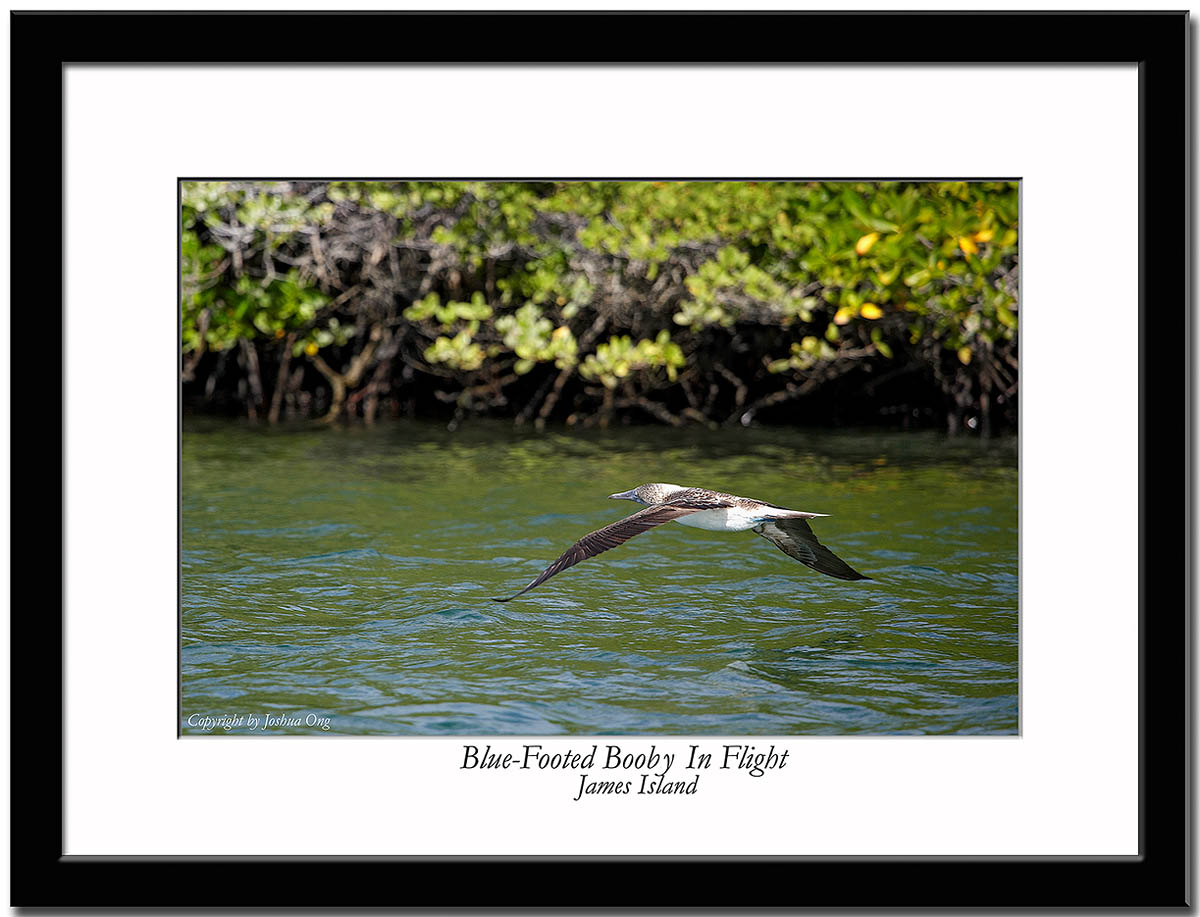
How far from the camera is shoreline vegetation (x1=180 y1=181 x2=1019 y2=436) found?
12.1 meters

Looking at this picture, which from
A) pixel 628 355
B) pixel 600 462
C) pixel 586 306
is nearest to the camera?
pixel 600 462

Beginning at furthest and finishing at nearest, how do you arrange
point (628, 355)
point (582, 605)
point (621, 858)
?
point (628, 355)
point (582, 605)
point (621, 858)

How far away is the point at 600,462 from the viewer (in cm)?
1277

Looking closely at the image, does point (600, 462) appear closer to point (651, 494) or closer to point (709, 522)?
point (651, 494)

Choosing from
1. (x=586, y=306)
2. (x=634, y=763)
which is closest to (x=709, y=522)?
(x=634, y=763)

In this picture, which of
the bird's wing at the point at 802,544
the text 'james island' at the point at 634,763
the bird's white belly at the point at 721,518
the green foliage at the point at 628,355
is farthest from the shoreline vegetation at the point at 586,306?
the text 'james island' at the point at 634,763

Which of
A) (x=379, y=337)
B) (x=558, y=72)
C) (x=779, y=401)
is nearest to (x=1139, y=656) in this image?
(x=558, y=72)

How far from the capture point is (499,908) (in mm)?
3834

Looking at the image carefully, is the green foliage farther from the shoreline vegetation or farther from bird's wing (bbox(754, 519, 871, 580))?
bird's wing (bbox(754, 519, 871, 580))

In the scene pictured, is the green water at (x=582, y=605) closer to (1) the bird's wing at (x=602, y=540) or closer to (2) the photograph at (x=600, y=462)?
(2) the photograph at (x=600, y=462)

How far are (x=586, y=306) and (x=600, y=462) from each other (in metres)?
3.58

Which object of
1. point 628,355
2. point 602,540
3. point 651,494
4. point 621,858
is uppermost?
point 628,355

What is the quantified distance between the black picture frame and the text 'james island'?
0.23 m

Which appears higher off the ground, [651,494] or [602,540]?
[651,494]
